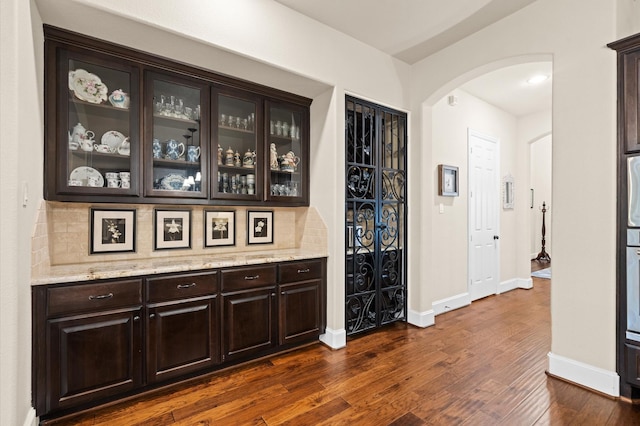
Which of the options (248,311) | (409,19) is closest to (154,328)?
(248,311)

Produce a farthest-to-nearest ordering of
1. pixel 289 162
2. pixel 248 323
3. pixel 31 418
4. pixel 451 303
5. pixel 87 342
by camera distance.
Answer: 1. pixel 451 303
2. pixel 289 162
3. pixel 248 323
4. pixel 87 342
5. pixel 31 418

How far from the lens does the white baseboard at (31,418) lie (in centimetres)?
Result: 171

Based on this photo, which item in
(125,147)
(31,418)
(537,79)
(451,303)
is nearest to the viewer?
(31,418)

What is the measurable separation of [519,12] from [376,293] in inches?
119

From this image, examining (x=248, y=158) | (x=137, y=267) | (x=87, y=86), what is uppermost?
(x=87, y=86)

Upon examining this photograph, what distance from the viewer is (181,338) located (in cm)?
233

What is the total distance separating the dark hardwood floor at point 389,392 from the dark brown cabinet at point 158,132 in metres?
1.48

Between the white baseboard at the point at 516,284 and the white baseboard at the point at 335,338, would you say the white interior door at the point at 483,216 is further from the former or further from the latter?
the white baseboard at the point at 335,338

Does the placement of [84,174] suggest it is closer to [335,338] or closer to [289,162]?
[289,162]

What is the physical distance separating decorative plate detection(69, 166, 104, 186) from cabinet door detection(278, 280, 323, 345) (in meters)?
1.68

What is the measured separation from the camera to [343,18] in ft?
9.37

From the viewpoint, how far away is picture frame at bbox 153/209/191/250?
8.90 ft

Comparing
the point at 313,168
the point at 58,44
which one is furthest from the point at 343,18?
the point at 58,44

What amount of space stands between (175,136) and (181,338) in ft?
5.34
